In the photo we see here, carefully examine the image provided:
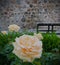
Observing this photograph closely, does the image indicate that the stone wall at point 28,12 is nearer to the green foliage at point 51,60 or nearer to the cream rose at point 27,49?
the green foliage at point 51,60

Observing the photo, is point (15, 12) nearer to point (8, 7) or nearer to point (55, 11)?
point (8, 7)

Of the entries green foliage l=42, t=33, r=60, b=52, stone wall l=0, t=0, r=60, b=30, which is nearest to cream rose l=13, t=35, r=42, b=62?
green foliage l=42, t=33, r=60, b=52

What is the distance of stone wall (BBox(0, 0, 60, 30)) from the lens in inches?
397

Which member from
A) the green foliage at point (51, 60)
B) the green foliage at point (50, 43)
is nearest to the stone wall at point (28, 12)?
the green foliage at point (50, 43)

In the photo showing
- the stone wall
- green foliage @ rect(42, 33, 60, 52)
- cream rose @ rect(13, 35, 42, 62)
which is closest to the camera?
cream rose @ rect(13, 35, 42, 62)

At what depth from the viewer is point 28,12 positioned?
1014 cm

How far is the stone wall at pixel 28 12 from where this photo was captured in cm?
1008

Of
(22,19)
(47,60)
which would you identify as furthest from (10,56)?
(22,19)

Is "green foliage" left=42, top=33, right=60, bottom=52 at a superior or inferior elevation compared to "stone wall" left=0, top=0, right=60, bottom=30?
superior

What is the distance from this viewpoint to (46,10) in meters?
10.2

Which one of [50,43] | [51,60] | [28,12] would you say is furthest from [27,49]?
[28,12]

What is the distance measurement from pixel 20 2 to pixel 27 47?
943cm

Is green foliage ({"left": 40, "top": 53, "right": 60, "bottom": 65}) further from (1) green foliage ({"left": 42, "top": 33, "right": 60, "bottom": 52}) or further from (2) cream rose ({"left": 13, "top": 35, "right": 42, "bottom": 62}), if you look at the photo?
(1) green foliage ({"left": 42, "top": 33, "right": 60, "bottom": 52})

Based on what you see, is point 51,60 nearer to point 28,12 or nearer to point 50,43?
point 50,43
